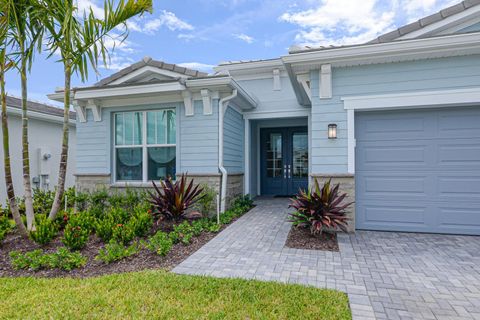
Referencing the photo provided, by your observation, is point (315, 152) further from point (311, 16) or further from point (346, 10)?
point (311, 16)

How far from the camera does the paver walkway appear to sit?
271 cm

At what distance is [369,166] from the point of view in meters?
5.30

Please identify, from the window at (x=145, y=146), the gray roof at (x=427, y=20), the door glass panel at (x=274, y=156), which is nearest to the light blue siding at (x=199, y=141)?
the window at (x=145, y=146)

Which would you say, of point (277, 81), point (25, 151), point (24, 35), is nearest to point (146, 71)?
point (24, 35)

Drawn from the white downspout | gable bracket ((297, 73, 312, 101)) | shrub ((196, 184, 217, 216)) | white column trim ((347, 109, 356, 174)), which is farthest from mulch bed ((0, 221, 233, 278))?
gable bracket ((297, 73, 312, 101))

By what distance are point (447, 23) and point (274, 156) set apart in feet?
20.6

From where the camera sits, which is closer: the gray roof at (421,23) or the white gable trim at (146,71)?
the gray roof at (421,23)

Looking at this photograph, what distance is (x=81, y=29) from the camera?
4.66 metres

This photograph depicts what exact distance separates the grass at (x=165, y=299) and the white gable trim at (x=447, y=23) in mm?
4953

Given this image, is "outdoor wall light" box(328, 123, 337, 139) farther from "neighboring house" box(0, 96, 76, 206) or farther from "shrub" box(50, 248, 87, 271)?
"neighboring house" box(0, 96, 76, 206)

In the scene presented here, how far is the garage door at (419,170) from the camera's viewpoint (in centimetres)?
490

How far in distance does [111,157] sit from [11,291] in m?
4.53

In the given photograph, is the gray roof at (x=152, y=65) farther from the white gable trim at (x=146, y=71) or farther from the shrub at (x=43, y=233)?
the shrub at (x=43, y=233)

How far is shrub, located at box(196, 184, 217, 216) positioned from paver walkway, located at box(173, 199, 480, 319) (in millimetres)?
1217
